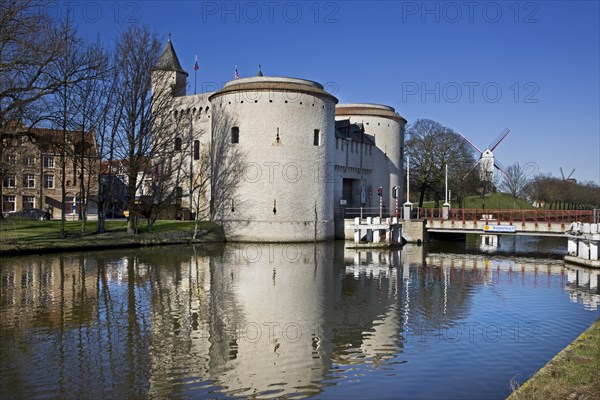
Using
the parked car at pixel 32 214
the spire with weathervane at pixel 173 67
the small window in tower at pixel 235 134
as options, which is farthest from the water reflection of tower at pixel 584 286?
the parked car at pixel 32 214

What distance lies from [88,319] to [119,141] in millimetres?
21147

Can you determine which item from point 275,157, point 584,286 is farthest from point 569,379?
point 275,157

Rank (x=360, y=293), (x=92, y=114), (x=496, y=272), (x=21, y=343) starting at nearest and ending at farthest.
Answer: (x=21, y=343) < (x=360, y=293) < (x=496, y=272) < (x=92, y=114)

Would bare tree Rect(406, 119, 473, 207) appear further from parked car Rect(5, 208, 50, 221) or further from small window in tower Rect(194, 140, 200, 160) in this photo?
parked car Rect(5, 208, 50, 221)

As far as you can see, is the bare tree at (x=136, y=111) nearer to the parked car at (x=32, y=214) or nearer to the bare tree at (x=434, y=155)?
the parked car at (x=32, y=214)

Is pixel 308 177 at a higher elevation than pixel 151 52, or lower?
lower

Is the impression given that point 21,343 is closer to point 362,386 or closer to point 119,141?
point 362,386

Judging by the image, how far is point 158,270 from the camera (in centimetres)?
2047

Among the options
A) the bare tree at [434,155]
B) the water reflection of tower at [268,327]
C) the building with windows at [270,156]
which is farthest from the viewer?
the bare tree at [434,155]

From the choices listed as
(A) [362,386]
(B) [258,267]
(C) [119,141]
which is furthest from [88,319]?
(C) [119,141]

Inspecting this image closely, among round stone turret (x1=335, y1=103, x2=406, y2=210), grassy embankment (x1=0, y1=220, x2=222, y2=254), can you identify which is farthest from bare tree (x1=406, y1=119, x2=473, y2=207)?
grassy embankment (x1=0, y1=220, x2=222, y2=254)

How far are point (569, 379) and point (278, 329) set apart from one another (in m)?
5.83

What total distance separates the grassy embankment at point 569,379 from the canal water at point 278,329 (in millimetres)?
712

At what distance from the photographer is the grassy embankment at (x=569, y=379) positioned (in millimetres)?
6641
